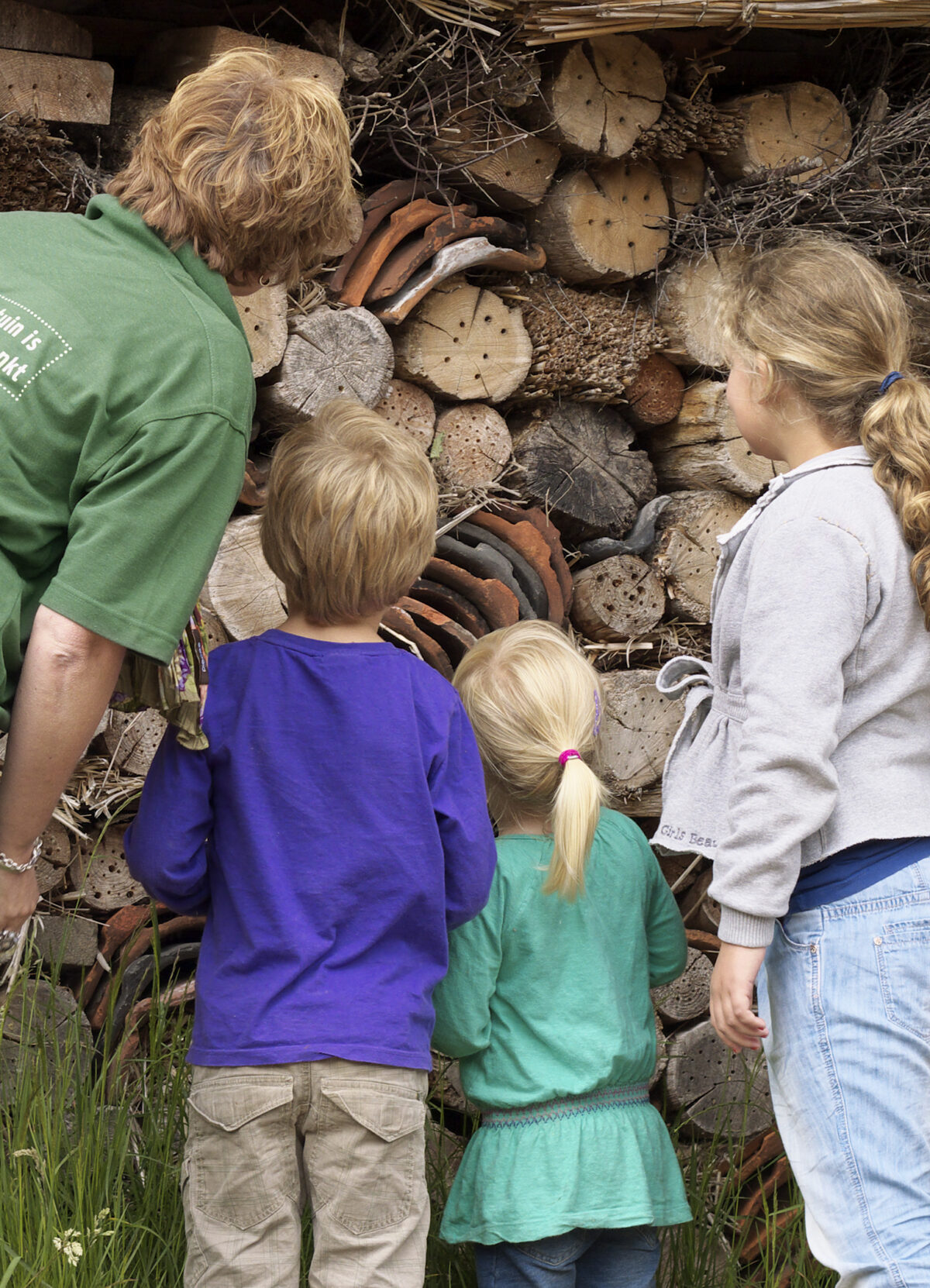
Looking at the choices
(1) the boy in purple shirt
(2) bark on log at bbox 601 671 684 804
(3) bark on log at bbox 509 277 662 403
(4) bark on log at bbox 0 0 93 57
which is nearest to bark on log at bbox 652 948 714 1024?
(2) bark on log at bbox 601 671 684 804

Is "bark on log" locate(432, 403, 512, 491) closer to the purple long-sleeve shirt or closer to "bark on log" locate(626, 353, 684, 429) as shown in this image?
"bark on log" locate(626, 353, 684, 429)

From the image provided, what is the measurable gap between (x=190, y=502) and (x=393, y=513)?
16.5 inches

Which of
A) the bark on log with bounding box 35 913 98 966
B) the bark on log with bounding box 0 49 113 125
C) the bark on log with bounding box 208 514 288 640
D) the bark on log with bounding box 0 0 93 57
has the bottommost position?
the bark on log with bounding box 35 913 98 966

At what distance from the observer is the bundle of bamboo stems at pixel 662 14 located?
2.33 metres

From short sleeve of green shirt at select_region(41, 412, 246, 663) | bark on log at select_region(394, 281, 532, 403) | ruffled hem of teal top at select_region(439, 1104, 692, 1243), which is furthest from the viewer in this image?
bark on log at select_region(394, 281, 532, 403)

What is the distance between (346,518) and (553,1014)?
0.84 m

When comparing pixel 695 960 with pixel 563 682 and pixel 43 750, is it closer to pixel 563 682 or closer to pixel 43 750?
pixel 563 682

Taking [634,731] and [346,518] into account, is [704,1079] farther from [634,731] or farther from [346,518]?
[346,518]

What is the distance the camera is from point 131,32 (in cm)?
237

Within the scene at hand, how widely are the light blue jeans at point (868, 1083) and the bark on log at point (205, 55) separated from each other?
1.69m

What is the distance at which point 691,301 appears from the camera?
2.88m

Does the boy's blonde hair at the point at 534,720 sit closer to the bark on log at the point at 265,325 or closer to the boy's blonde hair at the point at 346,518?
the boy's blonde hair at the point at 346,518

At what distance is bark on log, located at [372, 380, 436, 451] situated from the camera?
2541mm

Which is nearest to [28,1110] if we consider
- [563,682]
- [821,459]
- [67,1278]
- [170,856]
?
[67,1278]
